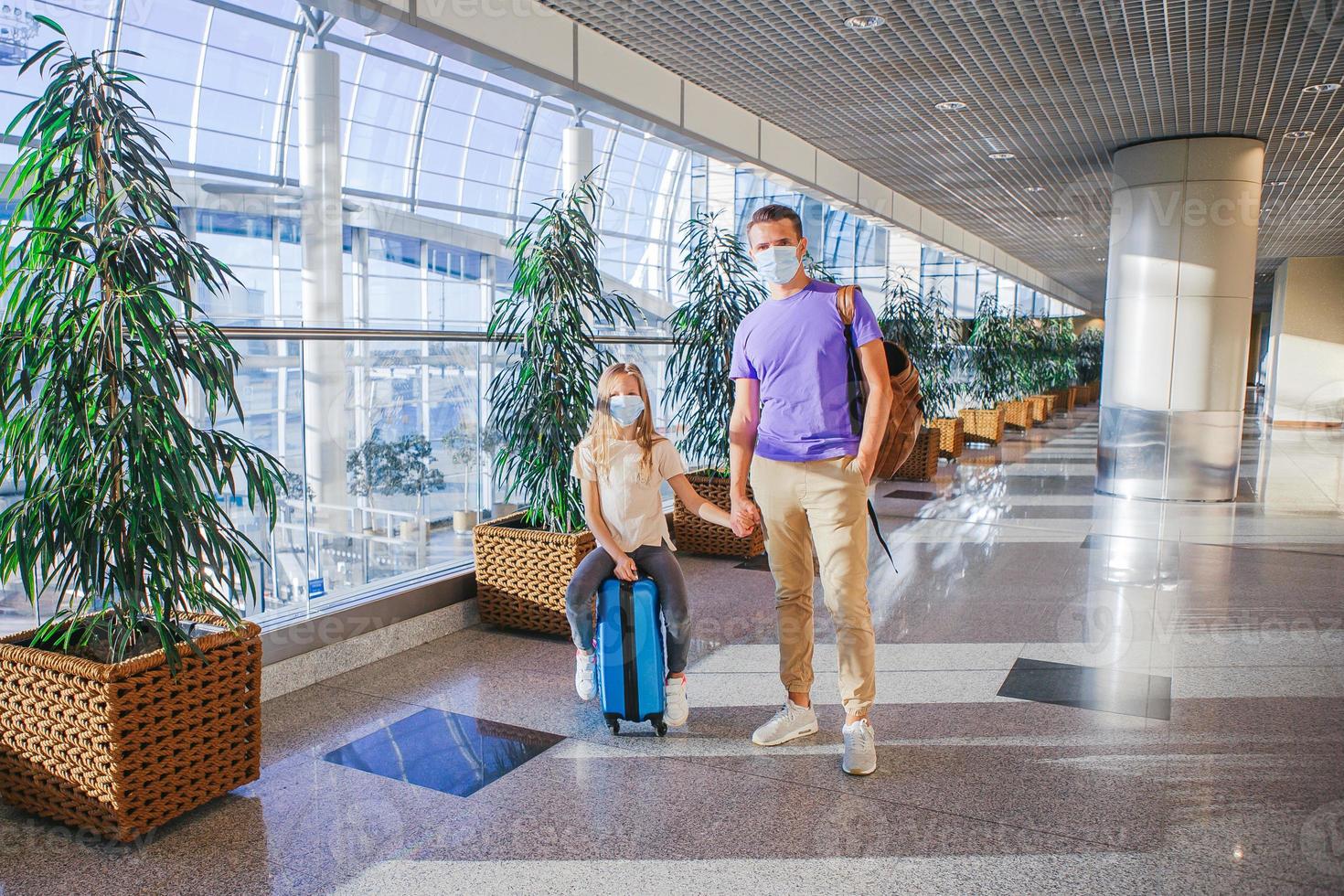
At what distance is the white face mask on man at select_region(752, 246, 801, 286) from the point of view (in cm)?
308

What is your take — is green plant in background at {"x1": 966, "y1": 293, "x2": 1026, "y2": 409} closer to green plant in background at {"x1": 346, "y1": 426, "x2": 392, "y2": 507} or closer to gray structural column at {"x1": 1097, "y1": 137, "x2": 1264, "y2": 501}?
gray structural column at {"x1": 1097, "y1": 137, "x2": 1264, "y2": 501}

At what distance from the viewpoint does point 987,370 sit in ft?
47.9

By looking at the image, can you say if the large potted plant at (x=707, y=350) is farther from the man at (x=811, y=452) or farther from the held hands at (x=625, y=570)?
the man at (x=811, y=452)

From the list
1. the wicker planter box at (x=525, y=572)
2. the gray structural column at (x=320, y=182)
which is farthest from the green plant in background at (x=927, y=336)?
the gray structural column at (x=320, y=182)

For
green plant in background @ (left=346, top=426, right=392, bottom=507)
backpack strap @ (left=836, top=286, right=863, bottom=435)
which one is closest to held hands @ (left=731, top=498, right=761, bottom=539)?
backpack strap @ (left=836, top=286, right=863, bottom=435)

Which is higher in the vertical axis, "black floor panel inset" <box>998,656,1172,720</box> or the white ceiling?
the white ceiling

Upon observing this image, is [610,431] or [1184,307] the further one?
[1184,307]

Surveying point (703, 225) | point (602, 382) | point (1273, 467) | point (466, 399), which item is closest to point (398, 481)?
point (466, 399)

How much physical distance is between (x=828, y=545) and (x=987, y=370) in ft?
40.7

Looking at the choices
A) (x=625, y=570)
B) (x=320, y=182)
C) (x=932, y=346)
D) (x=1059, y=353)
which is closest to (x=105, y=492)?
(x=625, y=570)

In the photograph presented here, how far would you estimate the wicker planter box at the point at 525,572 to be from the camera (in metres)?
4.36

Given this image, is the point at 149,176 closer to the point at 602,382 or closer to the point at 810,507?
the point at 602,382

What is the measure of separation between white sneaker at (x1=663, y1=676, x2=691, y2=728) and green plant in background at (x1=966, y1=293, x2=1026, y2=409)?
39.2 ft

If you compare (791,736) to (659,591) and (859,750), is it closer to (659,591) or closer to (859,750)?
(859,750)
